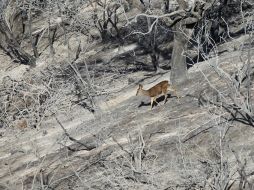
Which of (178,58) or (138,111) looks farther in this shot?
(178,58)

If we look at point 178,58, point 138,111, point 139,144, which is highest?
point 178,58

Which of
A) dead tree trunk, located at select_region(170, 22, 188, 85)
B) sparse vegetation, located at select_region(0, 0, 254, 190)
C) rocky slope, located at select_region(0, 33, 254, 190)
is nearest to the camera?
rocky slope, located at select_region(0, 33, 254, 190)

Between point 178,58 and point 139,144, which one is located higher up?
point 178,58

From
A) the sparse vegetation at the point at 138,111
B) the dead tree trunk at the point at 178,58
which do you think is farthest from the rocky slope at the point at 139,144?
the dead tree trunk at the point at 178,58

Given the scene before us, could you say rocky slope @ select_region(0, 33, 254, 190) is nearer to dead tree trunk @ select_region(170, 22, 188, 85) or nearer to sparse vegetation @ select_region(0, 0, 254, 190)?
sparse vegetation @ select_region(0, 0, 254, 190)

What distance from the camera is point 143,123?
39.8 ft

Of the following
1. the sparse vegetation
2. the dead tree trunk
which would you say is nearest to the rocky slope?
the sparse vegetation

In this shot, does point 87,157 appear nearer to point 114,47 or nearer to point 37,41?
point 114,47

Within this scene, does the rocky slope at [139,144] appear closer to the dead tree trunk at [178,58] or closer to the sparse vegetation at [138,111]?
the sparse vegetation at [138,111]

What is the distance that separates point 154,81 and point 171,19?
6.72 feet

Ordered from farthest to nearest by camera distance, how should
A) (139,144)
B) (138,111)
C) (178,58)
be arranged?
1. (178,58)
2. (138,111)
3. (139,144)

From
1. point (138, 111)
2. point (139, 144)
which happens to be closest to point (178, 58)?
point (138, 111)

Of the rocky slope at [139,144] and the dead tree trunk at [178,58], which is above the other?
the dead tree trunk at [178,58]

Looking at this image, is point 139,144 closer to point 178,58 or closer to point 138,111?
point 138,111
